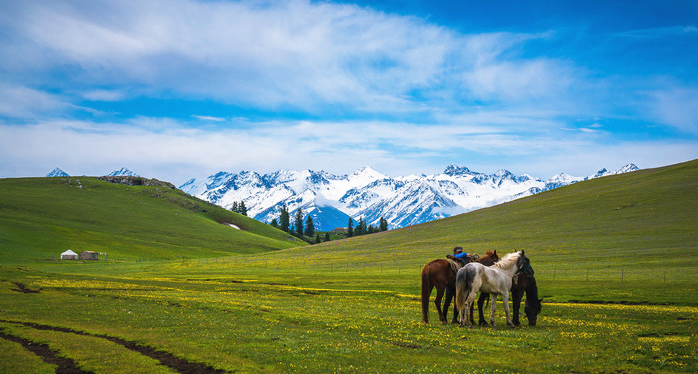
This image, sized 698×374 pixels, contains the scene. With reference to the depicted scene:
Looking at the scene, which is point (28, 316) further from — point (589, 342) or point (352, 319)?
point (589, 342)

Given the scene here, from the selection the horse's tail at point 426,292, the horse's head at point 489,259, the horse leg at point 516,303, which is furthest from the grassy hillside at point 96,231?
the horse leg at point 516,303

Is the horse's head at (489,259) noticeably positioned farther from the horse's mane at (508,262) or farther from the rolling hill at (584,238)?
the rolling hill at (584,238)

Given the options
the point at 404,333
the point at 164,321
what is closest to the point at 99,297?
the point at 164,321

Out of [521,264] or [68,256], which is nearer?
[521,264]

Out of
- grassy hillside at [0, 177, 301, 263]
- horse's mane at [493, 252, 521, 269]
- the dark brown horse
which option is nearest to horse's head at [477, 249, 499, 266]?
horse's mane at [493, 252, 521, 269]

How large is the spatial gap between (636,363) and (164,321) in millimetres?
23894

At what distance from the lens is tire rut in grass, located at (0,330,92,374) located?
587 inches

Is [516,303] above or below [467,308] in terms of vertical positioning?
above

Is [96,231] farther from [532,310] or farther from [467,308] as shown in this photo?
[532,310]

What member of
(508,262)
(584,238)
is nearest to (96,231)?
(584,238)

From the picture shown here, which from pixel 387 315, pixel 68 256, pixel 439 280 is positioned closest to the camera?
pixel 439 280

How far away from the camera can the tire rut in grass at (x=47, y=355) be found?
1491cm

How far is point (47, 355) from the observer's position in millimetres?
16891

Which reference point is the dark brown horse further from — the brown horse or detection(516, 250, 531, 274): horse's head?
the brown horse
